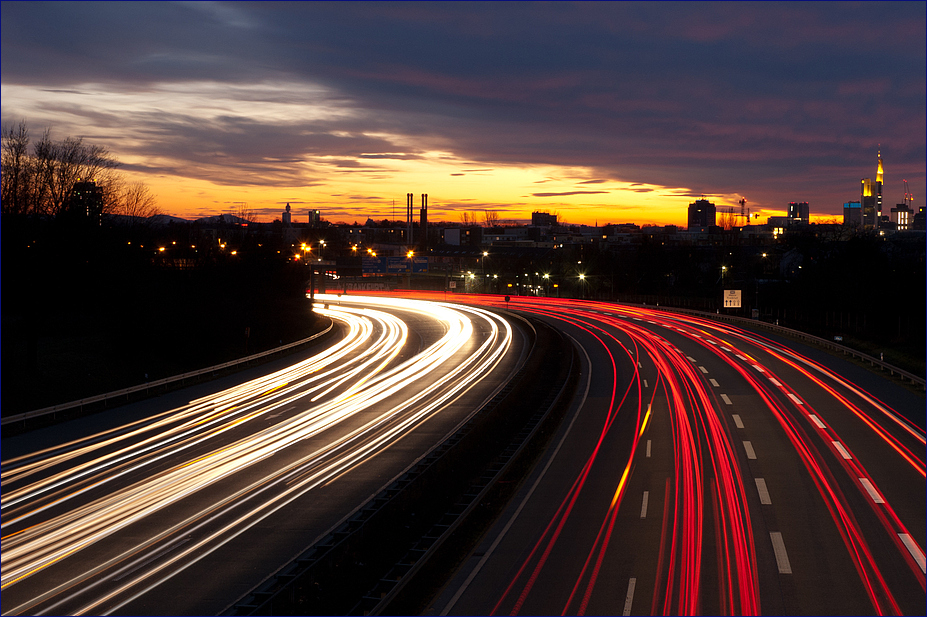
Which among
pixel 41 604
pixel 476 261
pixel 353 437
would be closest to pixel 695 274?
pixel 476 261

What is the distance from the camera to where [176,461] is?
21156 mm

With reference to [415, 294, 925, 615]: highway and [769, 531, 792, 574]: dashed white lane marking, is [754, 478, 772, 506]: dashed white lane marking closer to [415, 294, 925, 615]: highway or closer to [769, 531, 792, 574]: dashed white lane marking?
[415, 294, 925, 615]: highway

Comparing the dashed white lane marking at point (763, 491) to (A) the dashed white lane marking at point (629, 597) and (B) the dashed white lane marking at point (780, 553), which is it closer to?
(B) the dashed white lane marking at point (780, 553)

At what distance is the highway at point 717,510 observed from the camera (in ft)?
41.8

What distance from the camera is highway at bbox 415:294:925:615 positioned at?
12750 millimetres

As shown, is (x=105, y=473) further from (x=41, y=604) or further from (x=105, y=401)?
(x=105, y=401)

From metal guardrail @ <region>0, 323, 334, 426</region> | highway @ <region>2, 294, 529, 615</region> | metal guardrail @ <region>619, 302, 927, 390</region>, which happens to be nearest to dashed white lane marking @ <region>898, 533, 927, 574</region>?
highway @ <region>2, 294, 529, 615</region>

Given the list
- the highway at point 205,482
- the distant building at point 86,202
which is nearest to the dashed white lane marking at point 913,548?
the highway at point 205,482

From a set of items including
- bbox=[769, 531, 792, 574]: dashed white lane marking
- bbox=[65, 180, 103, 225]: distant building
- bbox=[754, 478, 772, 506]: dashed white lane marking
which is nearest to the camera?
bbox=[769, 531, 792, 574]: dashed white lane marking

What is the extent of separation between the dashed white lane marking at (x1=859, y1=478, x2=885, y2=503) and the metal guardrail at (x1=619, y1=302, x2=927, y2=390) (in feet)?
52.7

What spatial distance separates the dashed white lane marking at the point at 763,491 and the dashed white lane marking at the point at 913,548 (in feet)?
9.42

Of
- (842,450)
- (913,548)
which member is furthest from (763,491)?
(842,450)

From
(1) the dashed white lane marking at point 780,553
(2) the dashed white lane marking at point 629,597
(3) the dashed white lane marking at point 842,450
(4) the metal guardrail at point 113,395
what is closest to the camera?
(2) the dashed white lane marking at point 629,597

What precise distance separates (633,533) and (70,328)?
44.5 m
